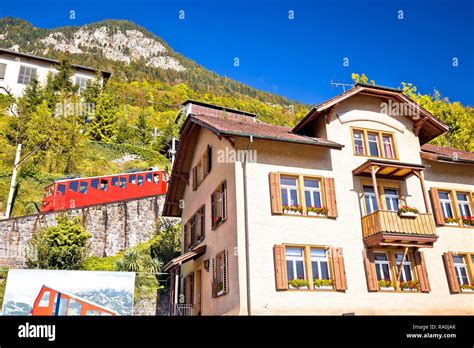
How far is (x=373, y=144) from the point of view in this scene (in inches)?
826

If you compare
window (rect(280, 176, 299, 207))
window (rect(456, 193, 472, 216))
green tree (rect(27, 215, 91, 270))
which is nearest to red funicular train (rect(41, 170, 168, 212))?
green tree (rect(27, 215, 91, 270))

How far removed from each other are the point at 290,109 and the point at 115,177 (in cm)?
8132

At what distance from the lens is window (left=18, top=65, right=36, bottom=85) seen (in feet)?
204

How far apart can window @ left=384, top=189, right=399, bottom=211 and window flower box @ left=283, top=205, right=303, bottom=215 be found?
454cm

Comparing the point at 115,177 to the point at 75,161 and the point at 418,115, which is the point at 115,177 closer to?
the point at 75,161

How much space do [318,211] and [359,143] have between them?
4.77 m

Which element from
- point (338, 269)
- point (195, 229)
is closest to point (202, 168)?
point (195, 229)

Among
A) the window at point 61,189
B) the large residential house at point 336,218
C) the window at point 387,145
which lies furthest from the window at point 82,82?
the window at point 387,145

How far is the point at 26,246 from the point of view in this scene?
27.5m

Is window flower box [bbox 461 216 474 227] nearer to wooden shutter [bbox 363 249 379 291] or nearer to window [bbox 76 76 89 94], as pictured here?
wooden shutter [bbox 363 249 379 291]

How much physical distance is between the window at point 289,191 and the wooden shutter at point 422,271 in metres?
5.80

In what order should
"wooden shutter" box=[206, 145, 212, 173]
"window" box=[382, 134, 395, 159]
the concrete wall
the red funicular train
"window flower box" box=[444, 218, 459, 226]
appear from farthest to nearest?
the red funicular train, the concrete wall, "wooden shutter" box=[206, 145, 212, 173], "window" box=[382, 134, 395, 159], "window flower box" box=[444, 218, 459, 226]

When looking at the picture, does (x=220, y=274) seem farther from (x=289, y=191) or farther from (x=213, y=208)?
(x=289, y=191)
